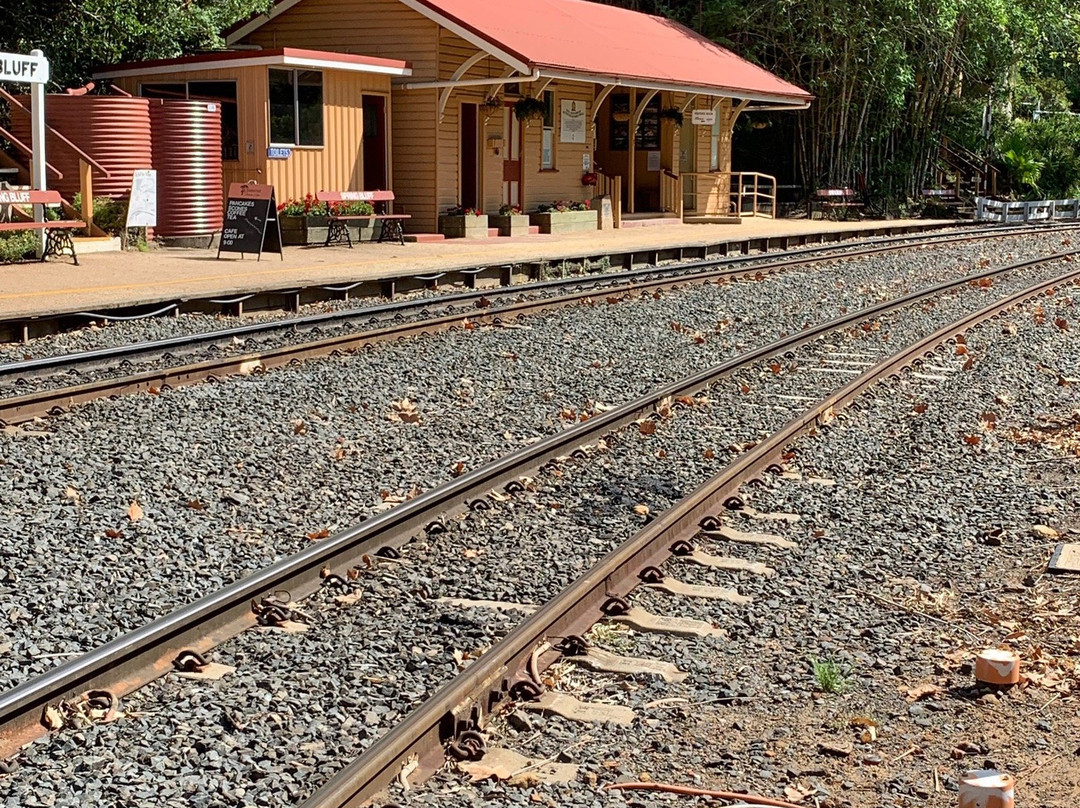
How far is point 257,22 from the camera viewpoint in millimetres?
26625

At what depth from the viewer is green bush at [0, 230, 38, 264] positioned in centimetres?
1781

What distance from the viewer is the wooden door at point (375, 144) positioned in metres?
25.1

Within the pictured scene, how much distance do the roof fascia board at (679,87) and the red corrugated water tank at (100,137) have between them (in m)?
6.77

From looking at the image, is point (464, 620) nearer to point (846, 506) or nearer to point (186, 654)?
point (186, 654)

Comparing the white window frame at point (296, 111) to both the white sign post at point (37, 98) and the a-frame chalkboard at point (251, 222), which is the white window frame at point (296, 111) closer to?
the a-frame chalkboard at point (251, 222)

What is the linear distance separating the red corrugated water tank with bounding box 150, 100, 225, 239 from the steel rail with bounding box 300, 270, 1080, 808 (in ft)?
48.8

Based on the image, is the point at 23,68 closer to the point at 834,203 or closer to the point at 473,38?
the point at 473,38

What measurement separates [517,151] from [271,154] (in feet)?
21.6

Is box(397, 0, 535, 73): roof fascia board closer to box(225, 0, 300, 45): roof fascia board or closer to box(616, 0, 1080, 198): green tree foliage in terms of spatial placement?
box(225, 0, 300, 45): roof fascia board

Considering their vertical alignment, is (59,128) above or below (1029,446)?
above

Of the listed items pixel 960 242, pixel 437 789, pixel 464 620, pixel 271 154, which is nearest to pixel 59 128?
pixel 271 154

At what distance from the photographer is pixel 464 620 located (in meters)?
5.52

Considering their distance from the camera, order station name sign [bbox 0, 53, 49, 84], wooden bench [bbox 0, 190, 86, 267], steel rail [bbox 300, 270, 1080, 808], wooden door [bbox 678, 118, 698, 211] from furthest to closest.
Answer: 1. wooden door [bbox 678, 118, 698, 211]
2. station name sign [bbox 0, 53, 49, 84]
3. wooden bench [bbox 0, 190, 86, 267]
4. steel rail [bbox 300, 270, 1080, 808]

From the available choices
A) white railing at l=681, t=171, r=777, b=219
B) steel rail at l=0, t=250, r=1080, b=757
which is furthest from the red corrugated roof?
steel rail at l=0, t=250, r=1080, b=757
